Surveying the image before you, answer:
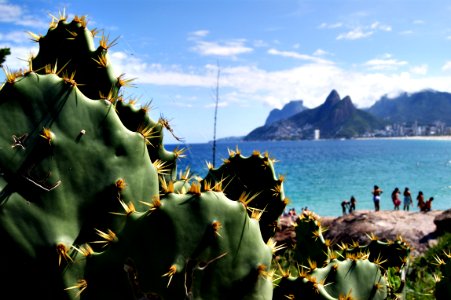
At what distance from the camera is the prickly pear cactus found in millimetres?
1953

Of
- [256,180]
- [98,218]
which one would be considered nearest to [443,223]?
[256,180]

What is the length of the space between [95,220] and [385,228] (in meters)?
15.2

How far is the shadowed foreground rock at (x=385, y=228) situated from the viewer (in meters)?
14.5

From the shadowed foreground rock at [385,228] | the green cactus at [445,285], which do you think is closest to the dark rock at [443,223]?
the shadowed foreground rock at [385,228]

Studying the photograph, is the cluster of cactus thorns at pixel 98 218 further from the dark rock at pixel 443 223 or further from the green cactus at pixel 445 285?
the dark rock at pixel 443 223

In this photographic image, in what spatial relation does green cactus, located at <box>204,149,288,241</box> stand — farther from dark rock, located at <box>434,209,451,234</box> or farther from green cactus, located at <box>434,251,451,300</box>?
dark rock, located at <box>434,209,451,234</box>

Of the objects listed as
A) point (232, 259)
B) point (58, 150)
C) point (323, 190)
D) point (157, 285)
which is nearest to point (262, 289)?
point (232, 259)

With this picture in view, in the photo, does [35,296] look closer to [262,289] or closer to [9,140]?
[9,140]

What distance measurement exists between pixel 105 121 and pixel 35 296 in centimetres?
85

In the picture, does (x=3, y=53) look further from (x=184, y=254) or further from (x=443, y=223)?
(x=443, y=223)

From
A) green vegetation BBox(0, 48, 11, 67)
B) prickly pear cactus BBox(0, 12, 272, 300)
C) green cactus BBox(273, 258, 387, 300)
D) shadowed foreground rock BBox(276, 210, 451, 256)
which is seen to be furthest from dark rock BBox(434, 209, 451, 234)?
prickly pear cactus BBox(0, 12, 272, 300)

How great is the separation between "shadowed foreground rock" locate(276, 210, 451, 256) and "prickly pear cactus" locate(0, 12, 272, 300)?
11497mm

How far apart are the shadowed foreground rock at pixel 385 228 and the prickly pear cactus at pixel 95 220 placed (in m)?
11.5

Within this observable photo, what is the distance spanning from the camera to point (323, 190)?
6888 cm
